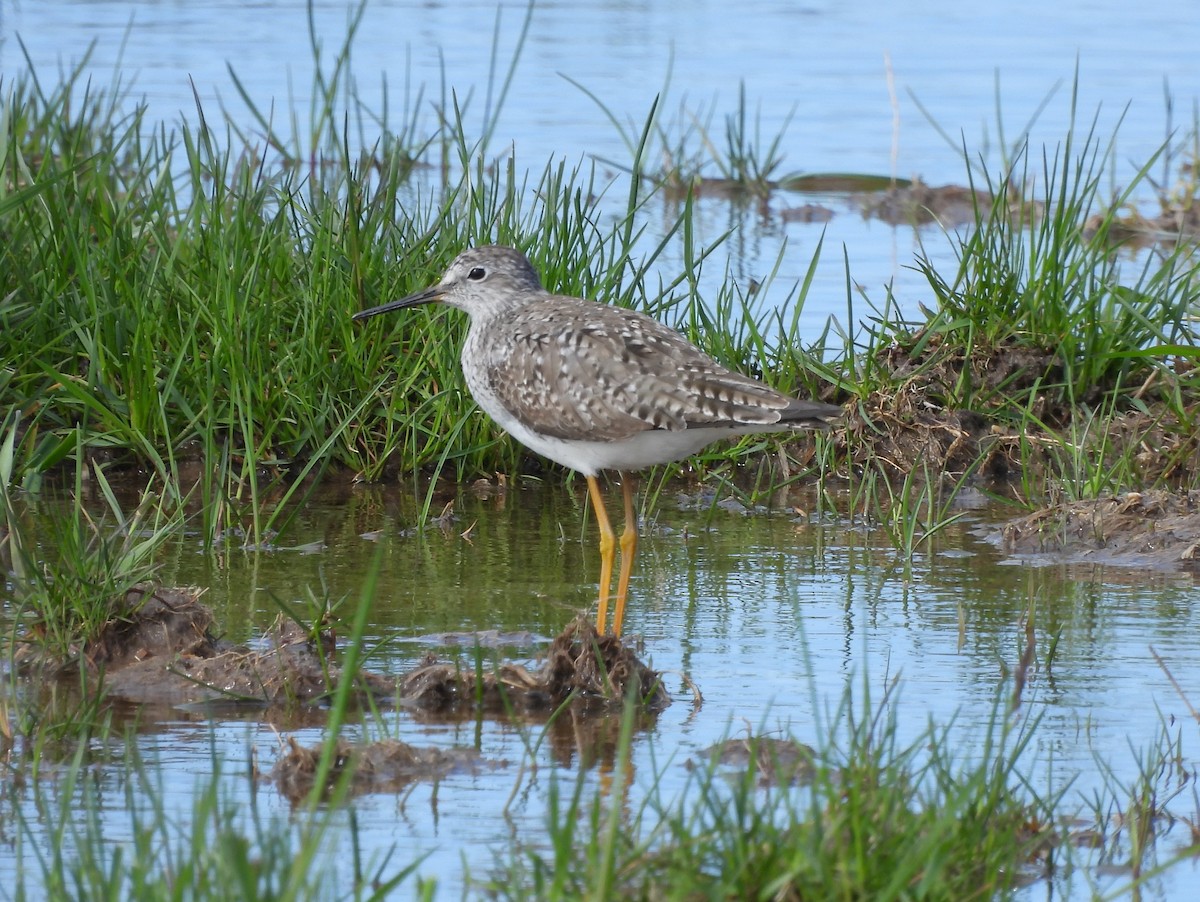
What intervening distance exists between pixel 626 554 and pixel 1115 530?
1816 mm

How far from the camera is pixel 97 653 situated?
5773mm

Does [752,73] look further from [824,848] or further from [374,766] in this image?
[824,848]

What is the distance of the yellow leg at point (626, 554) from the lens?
6.39 m

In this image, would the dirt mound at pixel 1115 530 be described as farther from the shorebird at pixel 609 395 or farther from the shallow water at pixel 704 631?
the shorebird at pixel 609 395

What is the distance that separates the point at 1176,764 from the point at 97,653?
120 inches

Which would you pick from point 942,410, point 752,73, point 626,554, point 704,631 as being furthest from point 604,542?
point 752,73

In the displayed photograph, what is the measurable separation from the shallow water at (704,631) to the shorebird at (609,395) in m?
0.38

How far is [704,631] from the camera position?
20.7ft

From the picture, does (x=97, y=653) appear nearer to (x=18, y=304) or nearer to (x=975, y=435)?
(x=18, y=304)

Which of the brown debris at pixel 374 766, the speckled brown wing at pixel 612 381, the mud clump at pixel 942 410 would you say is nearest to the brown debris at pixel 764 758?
the brown debris at pixel 374 766

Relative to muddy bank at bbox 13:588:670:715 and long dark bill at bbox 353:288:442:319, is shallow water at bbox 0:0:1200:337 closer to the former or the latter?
long dark bill at bbox 353:288:442:319

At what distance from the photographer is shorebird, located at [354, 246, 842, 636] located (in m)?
6.40

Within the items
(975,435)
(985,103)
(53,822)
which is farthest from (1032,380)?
(985,103)

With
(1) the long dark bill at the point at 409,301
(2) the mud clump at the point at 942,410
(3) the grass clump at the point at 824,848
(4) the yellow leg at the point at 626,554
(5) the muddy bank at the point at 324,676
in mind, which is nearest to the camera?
(3) the grass clump at the point at 824,848
